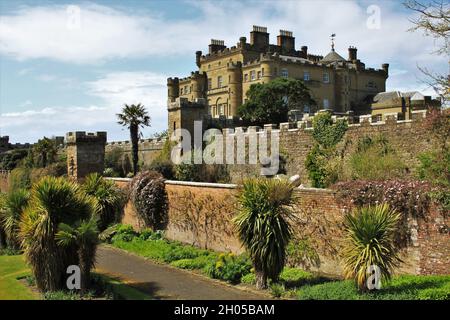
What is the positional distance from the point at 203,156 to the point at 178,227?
9.82m

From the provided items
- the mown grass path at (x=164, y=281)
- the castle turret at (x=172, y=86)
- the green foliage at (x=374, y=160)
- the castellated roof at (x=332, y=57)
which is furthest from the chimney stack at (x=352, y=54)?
the mown grass path at (x=164, y=281)

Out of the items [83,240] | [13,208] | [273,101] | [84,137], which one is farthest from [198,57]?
[83,240]

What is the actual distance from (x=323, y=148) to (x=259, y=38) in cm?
3849

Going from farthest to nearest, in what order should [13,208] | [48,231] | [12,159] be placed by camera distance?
[12,159] < [13,208] < [48,231]

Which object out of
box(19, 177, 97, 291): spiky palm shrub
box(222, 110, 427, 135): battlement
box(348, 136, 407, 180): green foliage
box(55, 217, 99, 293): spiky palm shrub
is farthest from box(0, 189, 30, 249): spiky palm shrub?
box(222, 110, 427, 135): battlement

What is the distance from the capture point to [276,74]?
2140 inches

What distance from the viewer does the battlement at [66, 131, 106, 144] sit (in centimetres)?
3375

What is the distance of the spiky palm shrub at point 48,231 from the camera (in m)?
14.9

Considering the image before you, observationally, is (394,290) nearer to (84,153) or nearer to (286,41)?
(84,153)

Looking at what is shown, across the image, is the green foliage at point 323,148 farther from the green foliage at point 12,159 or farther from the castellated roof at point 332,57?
the green foliage at point 12,159

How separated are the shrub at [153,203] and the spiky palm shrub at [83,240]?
9377mm

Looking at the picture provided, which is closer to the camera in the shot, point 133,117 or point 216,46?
point 133,117

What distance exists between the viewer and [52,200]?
50.6 ft

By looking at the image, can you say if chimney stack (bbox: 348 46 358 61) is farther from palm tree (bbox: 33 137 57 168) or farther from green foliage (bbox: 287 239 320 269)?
green foliage (bbox: 287 239 320 269)
